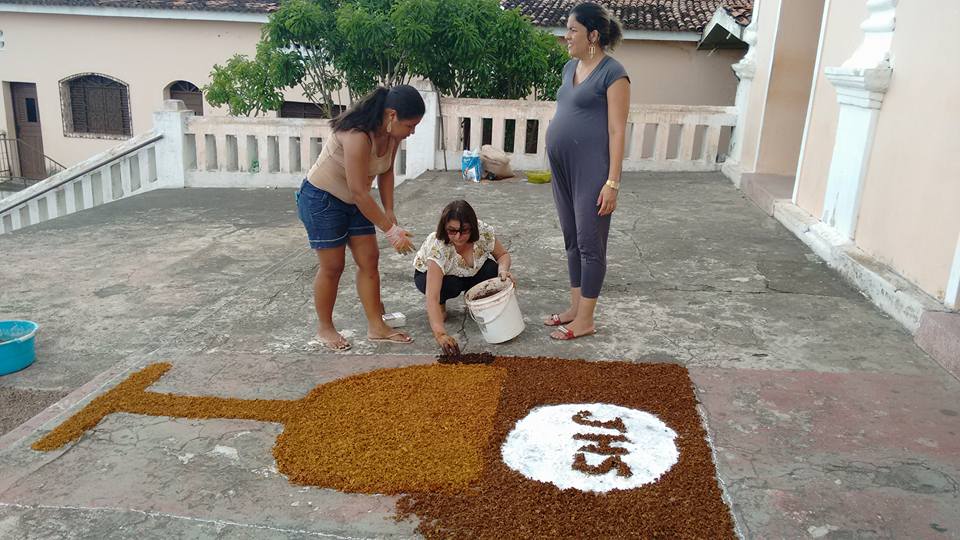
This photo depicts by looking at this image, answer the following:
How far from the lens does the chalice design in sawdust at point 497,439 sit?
106 inches

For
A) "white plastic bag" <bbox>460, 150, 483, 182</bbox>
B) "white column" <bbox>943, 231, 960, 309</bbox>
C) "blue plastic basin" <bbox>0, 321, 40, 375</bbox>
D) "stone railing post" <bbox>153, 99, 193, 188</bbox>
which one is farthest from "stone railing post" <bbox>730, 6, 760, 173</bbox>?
"blue plastic basin" <bbox>0, 321, 40, 375</bbox>

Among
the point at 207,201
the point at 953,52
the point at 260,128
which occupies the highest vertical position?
the point at 953,52

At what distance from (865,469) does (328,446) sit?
2.20 m

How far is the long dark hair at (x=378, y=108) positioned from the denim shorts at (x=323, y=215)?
41 cm

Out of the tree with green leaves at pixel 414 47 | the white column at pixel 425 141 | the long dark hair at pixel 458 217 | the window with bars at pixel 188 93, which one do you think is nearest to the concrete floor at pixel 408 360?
the long dark hair at pixel 458 217

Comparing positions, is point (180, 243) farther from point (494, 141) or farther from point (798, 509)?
point (798, 509)

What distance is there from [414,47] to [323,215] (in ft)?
23.1

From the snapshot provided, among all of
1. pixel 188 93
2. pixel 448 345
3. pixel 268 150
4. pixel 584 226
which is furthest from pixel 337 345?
pixel 188 93

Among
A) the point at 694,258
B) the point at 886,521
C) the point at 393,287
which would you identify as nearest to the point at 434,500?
the point at 886,521

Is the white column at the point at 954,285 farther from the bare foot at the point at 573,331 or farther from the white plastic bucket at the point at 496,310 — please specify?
the white plastic bucket at the point at 496,310

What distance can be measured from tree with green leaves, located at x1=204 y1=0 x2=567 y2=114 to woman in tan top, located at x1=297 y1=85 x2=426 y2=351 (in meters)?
6.68

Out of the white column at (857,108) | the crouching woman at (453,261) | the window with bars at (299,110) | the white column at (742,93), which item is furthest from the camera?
the window with bars at (299,110)

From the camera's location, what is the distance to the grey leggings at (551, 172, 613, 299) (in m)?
4.09

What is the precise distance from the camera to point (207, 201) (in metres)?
9.42
